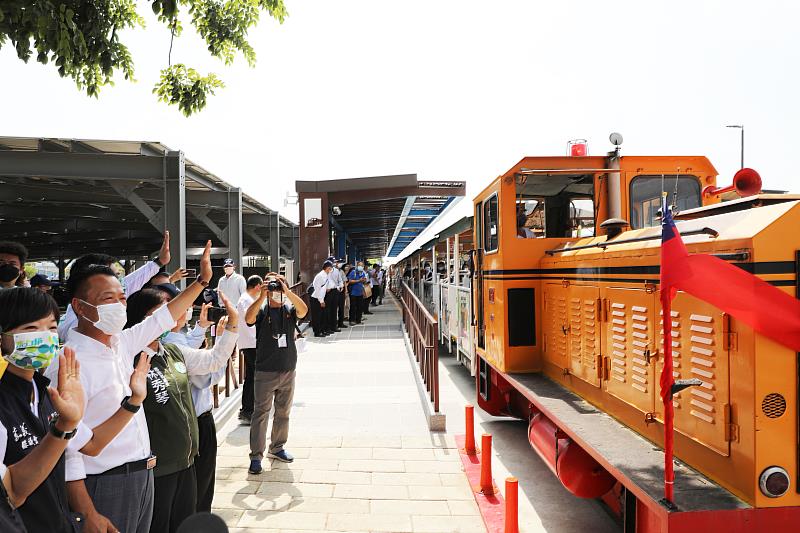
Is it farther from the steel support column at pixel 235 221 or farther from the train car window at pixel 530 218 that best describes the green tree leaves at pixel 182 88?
the steel support column at pixel 235 221

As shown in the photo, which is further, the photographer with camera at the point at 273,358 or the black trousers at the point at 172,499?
the photographer with camera at the point at 273,358

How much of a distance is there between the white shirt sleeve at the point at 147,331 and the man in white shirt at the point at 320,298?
1116 centimetres

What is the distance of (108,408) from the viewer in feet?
8.09

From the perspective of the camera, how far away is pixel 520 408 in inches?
271

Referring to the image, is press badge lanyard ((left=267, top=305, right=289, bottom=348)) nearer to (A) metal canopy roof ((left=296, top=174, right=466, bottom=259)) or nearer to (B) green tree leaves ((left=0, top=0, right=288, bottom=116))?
(B) green tree leaves ((left=0, top=0, right=288, bottom=116))

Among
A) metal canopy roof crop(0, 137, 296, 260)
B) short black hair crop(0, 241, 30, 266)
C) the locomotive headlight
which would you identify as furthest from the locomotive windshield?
metal canopy roof crop(0, 137, 296, 260)

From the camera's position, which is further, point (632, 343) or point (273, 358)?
point (273, 358)

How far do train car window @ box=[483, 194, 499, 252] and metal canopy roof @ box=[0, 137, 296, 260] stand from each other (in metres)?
5.68

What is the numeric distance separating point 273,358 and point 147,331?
283 centimetres

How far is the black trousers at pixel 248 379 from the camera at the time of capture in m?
6.89

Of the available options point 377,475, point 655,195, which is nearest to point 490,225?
point 655,195

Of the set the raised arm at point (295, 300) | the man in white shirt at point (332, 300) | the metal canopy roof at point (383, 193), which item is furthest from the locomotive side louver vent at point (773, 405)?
the metal canopy roof at point (383, 193)

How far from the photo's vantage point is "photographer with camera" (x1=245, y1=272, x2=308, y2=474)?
5.49 metres

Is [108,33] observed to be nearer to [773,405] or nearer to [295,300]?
[295,300]
